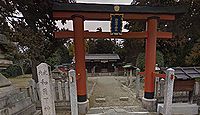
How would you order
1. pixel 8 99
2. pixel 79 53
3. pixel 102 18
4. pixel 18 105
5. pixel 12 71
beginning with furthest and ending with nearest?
1. pixel 12 71
2. pixel 102 18
3. pixel 79 53
4. pixel 18 105
5. pixel 8 99

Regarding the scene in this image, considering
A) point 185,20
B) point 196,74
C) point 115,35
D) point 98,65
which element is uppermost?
point 185,20

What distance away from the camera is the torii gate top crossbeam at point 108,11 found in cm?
613

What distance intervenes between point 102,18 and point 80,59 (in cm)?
193

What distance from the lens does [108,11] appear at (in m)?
6.34

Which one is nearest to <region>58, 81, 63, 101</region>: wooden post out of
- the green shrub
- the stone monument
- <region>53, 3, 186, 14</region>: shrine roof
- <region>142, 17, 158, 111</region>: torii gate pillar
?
the stone monument

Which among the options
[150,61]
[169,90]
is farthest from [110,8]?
[169,90]

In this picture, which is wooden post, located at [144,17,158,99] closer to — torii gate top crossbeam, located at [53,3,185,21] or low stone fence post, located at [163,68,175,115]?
torii gate top crossbeam, located at [53,3,185,21]

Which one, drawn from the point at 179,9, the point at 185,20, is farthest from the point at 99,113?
the point at 185,20

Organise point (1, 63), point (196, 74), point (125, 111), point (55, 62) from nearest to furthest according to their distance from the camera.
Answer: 1. point (1, 63)
2. point (196, 74)
3. point (125, 111)
4. point (55, 62)

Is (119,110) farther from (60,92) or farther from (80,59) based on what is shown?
(80,59)

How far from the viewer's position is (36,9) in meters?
7.97

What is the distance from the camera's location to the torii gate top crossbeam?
6.13 m

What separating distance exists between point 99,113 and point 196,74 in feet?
13.4

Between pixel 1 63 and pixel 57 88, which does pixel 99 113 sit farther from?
pixel 1 63
